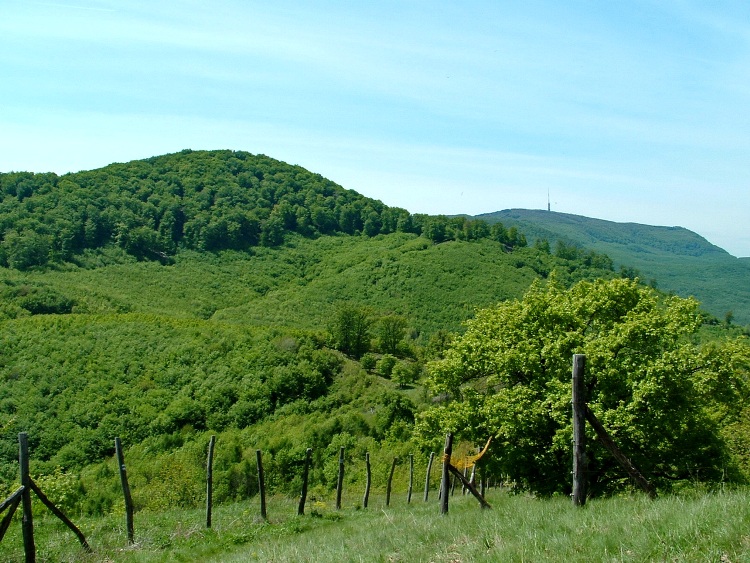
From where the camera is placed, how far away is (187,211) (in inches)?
5551

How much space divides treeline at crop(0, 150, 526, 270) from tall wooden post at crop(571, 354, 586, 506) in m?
112

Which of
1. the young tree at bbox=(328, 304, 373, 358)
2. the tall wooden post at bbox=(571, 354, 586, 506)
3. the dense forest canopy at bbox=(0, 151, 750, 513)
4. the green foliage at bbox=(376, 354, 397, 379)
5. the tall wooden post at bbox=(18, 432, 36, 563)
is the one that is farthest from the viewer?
the young tree at bbox=(328, 304, 373, 358)

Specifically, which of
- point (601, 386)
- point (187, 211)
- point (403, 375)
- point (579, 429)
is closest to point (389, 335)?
point (403, 375)

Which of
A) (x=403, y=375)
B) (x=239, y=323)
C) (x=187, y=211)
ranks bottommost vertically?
(x=403, y=375)

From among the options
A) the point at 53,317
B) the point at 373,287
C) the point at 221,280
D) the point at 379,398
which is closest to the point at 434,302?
the point at 373,287

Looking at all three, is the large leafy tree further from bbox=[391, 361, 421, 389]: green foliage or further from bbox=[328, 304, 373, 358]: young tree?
bbox=[328, 304, 373, 358]: young tree

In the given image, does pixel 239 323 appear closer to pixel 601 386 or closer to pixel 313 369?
pixel 313 369

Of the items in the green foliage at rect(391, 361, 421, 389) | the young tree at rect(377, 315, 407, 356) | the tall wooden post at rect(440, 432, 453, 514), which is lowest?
the green foliage at rect(391, 361, 421, 389)

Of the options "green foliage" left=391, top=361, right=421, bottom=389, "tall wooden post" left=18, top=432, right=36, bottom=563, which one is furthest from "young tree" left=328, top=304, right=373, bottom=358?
"tall wooden post" left=18, top=432, right=36, bottom=563

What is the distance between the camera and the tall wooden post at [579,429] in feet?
26.7

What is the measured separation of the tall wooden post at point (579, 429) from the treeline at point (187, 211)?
11186cm

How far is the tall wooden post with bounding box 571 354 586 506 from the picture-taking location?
320 inches

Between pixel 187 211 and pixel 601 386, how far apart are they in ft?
446

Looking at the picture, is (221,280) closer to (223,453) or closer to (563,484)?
(223,453)
